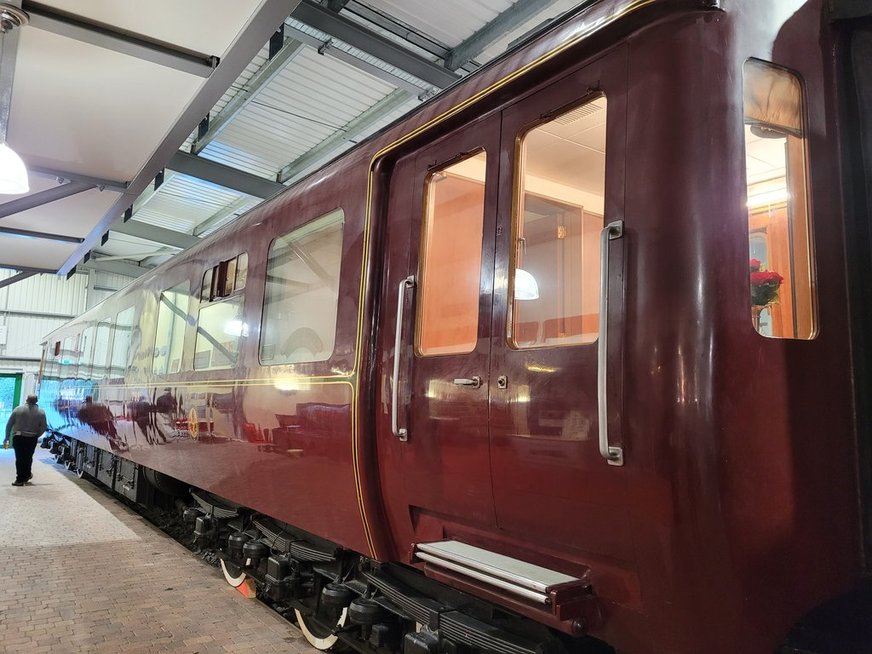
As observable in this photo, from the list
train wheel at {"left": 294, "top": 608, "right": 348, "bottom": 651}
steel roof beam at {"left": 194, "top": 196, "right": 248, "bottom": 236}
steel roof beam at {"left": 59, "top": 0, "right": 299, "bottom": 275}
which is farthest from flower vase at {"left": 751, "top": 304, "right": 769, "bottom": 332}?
steel roof beam at {"left": 194, "top": 196, "right": 248, "bottom": 236}

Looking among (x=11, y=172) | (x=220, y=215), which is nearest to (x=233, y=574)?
(x=11, y=172)

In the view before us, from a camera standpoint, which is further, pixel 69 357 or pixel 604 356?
pixel 69 357

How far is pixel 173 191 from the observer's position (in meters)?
13.2

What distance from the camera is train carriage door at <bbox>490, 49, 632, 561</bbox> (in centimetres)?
205

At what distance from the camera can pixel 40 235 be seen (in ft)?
28.2

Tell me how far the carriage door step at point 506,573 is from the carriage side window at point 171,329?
13.8ft

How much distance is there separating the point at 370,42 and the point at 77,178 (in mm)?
3226

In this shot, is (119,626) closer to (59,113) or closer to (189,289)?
(189,289)

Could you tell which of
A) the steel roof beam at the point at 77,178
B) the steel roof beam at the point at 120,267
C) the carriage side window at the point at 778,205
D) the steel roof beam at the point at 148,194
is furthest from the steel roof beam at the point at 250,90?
the steel roof beam at the point at 120,267

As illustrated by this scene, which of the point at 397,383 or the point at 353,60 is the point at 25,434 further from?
the point at 397,383

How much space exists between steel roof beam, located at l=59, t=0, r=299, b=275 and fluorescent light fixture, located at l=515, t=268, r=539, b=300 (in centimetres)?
241

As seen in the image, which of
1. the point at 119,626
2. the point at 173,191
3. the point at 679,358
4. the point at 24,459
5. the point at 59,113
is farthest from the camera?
the point at 173,191

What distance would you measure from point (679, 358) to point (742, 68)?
3.18ft

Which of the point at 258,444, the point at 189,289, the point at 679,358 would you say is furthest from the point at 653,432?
the point at 189,289
